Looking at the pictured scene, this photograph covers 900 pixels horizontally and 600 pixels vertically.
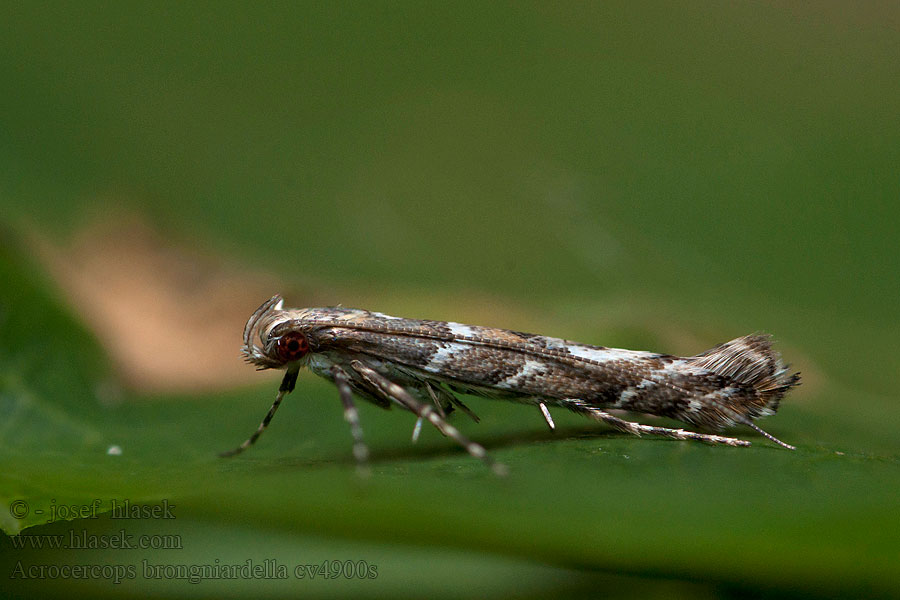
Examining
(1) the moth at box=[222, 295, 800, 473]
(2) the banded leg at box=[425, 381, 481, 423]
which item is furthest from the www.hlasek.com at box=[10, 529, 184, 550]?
(2) the banded leg at box=[425, 381, 481, 423]

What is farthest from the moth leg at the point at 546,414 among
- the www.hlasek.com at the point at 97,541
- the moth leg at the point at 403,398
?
the www.hlasek.com at the point at 97,541

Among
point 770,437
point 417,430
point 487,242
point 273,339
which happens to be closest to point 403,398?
point 417,430

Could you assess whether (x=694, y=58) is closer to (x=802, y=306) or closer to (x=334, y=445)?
(x=802, y=306)

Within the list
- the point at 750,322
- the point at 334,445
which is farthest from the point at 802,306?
the point at 334,445

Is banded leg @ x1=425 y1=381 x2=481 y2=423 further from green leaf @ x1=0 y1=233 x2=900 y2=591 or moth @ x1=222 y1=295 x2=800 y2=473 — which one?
green leaf @ x1=0 y1=233 x2=900 y2=591

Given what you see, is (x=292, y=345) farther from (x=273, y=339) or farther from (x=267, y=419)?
(x=267, y=419)
